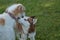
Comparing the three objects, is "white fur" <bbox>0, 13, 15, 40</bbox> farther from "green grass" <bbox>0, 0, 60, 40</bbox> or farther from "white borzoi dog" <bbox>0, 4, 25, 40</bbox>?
"green grass" <bbox>0, 0, 60, 40</bbox>

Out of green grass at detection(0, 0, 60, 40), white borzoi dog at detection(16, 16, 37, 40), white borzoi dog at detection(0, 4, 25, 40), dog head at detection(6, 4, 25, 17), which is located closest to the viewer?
white borzoi dog at detection(0, 4, 25, 40)

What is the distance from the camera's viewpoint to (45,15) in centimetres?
867

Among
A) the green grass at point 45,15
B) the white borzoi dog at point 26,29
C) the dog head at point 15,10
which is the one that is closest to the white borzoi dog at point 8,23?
the dog head at point 15,10

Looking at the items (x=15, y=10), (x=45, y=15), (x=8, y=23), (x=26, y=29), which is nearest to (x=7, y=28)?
(x=8, y=23)

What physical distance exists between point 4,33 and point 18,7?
645 millimetres

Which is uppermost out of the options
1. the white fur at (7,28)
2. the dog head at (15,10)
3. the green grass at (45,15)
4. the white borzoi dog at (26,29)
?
the dog head at (15,10)

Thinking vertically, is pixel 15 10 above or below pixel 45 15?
above

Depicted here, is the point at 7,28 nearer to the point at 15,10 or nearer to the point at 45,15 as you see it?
the point at 15,10

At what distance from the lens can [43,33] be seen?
23.5 ft

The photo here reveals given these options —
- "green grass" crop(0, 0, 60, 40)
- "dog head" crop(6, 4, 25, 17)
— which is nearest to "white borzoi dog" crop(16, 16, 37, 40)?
"dog head" crop(6, 4, 25, 17)

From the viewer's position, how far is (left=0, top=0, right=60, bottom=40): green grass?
7.12m

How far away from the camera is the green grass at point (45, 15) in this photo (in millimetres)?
7121

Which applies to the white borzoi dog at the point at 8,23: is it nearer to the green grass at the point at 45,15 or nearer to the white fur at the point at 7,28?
the white fur at the point at 7,28

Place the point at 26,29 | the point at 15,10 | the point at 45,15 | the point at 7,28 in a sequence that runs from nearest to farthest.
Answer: the point at 7,28 < the point at 15,10 < the point at 26,29 < the point at 45,15
